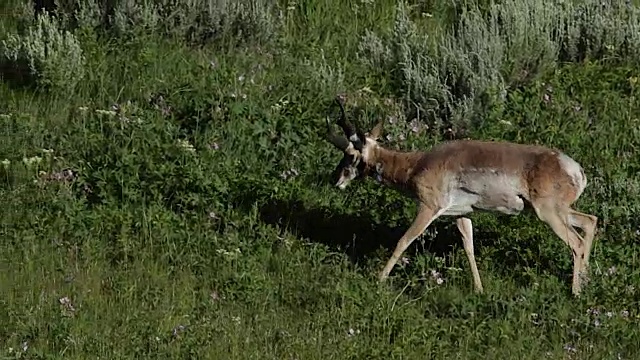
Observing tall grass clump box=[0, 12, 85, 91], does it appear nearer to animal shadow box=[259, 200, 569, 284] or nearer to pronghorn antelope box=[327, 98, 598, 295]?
animal shadow box=[259, 200, 569, 284]

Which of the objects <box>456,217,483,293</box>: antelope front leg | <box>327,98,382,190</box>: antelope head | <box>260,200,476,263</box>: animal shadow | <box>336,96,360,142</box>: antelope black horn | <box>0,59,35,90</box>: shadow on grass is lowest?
<box>0,59,35,90</box>: shadow on grass

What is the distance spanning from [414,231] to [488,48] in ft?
12.3

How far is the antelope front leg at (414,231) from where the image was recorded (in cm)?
944

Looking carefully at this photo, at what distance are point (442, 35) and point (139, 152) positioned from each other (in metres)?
3.80

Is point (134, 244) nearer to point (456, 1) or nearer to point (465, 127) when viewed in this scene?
point (465, 127)

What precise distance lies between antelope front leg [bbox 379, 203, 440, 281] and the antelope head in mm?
543

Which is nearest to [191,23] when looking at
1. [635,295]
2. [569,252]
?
[569,252]

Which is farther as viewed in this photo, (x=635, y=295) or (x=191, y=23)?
(x=191, y=23)

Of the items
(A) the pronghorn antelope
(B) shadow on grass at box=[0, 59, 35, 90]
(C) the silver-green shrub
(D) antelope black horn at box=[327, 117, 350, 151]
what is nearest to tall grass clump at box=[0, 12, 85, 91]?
(B) shadow on grass at box=[0, 59, 35, 90]

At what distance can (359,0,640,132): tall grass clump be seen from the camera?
1228 cm

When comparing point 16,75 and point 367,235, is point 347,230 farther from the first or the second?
point 16,75

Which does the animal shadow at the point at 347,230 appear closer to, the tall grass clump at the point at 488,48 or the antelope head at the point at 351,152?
the antelope head at the point at 351,152

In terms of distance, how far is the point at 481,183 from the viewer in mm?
9461

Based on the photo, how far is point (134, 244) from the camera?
31.6 feet
